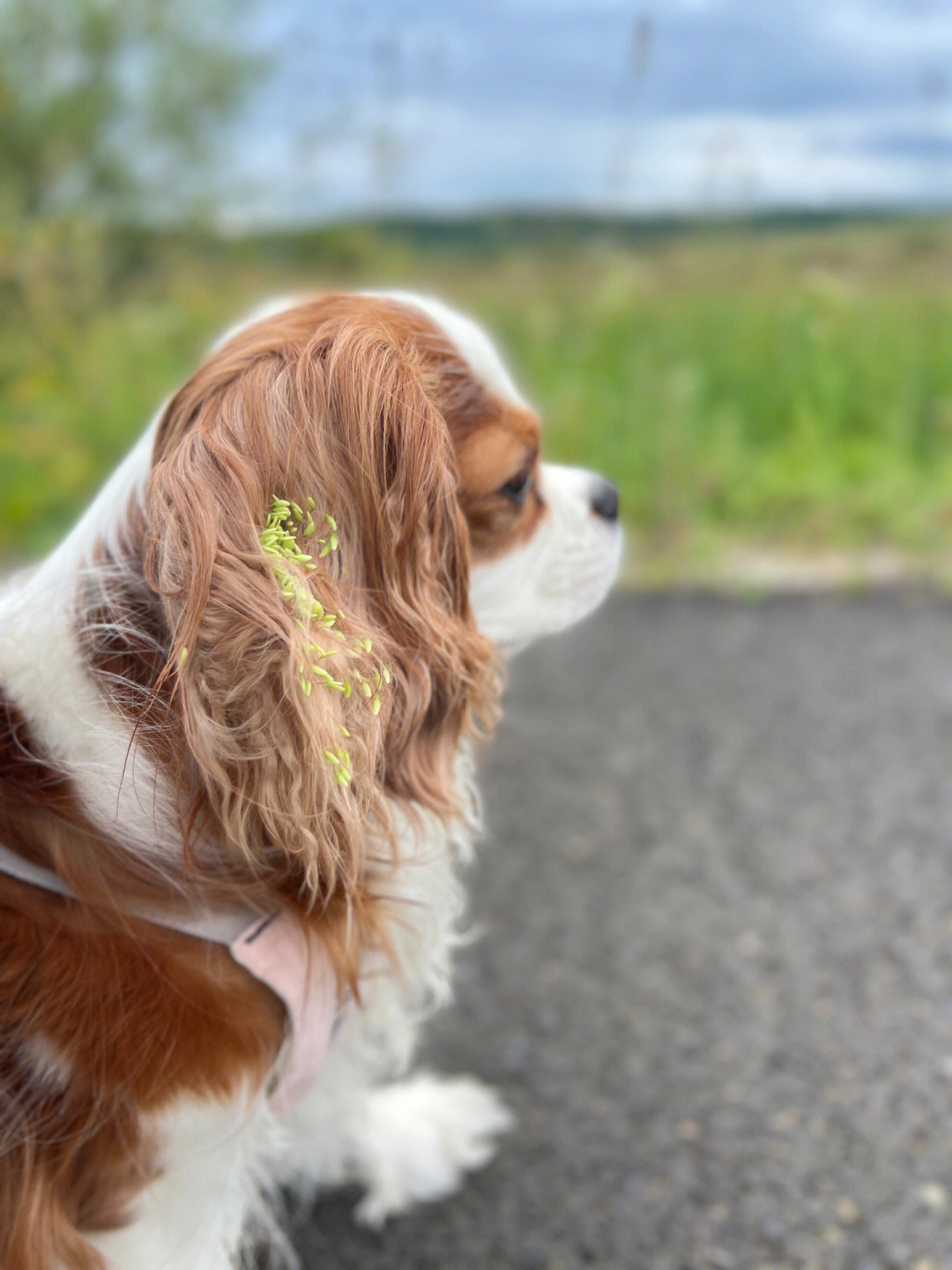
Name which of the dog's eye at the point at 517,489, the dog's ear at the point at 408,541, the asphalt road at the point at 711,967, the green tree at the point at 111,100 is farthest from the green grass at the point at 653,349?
the dog's ear at the point at 408,541

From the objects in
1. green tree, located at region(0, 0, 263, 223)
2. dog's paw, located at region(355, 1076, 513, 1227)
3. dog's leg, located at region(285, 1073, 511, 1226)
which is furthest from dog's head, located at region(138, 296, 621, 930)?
green tree, located at region(0, 0, 263, 223)

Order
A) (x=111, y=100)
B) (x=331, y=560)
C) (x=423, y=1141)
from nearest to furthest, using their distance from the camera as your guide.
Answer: (x=331, y=560)
(x=423, y=1141)
(x=111, y=100)

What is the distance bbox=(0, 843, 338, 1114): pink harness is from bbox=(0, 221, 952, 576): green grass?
8.03 ft

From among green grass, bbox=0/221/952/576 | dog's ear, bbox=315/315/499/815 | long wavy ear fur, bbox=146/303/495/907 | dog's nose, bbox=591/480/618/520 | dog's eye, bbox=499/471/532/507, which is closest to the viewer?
long wavy ear fur, bbox=146/303/495/907

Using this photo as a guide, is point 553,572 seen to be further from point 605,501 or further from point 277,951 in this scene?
point 277,951

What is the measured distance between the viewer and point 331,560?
115cm

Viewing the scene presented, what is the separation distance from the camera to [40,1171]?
3.69 feet

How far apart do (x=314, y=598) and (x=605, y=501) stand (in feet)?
2.29

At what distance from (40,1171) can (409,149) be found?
371 centimetres

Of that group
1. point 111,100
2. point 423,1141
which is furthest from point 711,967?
point 111,100

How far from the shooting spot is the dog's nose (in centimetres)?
163

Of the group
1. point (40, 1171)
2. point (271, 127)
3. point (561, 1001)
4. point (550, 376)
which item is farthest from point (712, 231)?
point (40, 1171)

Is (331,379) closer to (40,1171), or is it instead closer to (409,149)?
(40,1171)

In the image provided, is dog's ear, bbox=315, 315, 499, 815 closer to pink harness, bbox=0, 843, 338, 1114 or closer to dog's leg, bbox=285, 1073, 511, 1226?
pink harness, bbox=0, 843, 338, 1114
